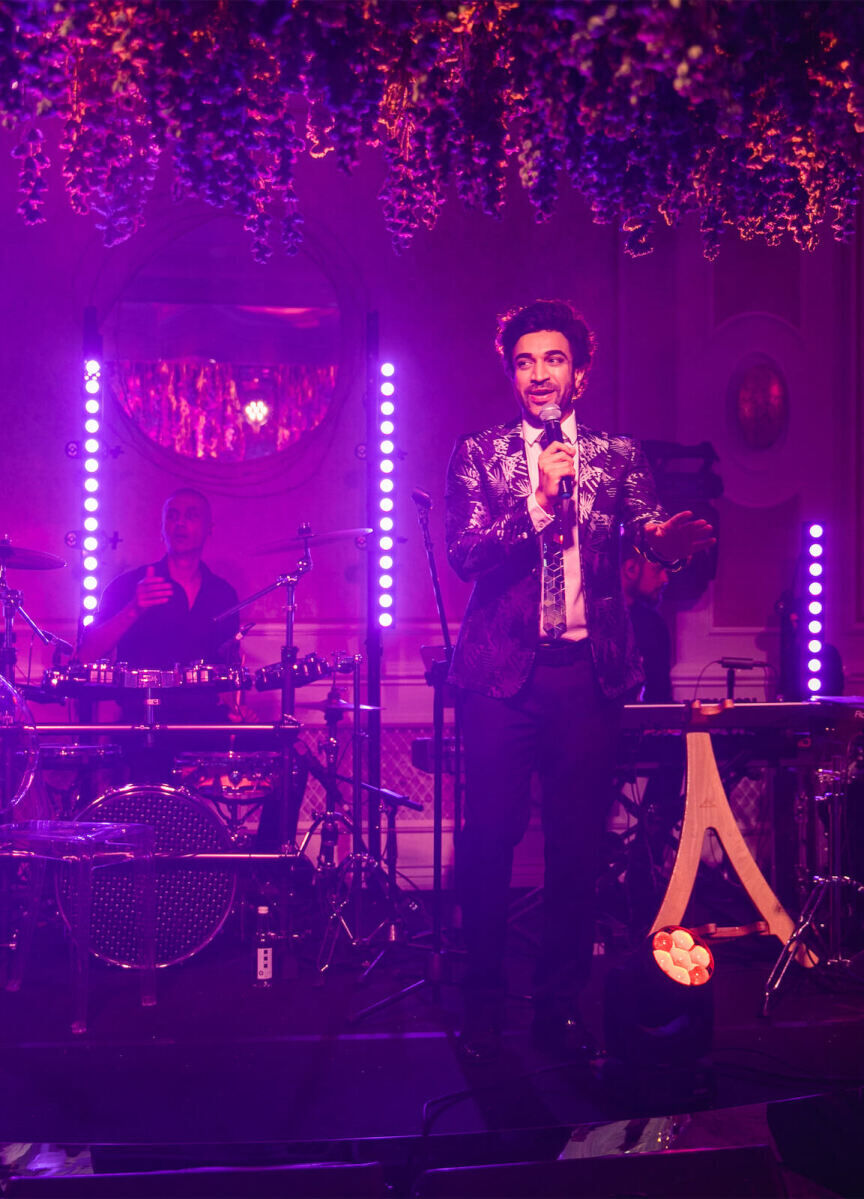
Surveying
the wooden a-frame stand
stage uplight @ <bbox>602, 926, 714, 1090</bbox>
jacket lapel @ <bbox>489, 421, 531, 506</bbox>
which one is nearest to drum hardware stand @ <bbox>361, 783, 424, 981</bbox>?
the wooden a-frame stand

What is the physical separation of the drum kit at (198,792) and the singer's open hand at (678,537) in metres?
1.39

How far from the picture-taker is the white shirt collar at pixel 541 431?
309 cm

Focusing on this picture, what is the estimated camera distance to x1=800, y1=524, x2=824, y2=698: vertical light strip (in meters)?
5.48

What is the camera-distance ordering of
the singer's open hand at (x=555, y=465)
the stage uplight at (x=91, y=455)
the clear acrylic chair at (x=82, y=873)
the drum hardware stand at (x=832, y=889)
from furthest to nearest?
1. the stage uplight at (x=91, y=455)
2. the drum hardware stand at (x=832, y=889)
3. the clear acrylic chair at (x=82, y=873)
4. the singer's open hand at (x=555, y=465)

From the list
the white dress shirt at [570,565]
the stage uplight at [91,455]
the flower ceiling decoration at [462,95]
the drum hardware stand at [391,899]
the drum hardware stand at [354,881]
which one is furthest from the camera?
the stage uplight at [91,455]

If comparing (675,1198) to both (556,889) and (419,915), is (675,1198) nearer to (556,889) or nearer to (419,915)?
(556,889)

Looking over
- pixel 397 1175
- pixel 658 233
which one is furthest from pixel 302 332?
pixel 397 1175

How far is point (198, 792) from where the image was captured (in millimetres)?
4352

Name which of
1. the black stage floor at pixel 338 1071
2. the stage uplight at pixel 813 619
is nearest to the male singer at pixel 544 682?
the black stage floor at pixel 338 1071

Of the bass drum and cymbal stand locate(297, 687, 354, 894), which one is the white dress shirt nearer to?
cymbal stand locate(297, 687, 354, 894)

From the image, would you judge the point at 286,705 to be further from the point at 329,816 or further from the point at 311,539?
the point at 311,539

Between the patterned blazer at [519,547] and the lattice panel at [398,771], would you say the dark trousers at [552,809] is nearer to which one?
the patterned blazer at [519,547]

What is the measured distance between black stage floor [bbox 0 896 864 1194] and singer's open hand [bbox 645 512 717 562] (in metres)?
1.33

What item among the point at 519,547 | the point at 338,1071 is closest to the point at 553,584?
the point at 519,547
